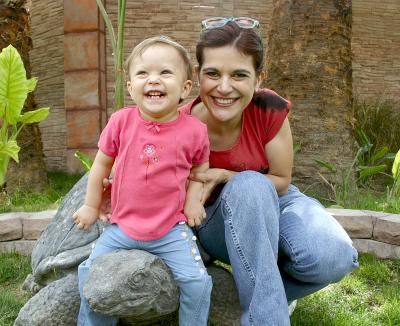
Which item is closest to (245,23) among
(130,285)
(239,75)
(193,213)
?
(239,75)

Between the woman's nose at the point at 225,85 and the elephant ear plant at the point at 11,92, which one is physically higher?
the woman's nose at the point at 225,85

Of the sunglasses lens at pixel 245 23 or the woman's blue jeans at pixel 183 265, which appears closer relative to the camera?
the woman's blue jeans at pixel 183 265

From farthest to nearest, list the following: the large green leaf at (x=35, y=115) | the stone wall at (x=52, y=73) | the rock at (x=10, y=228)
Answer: the stone wall at (x=52, y=73), the large green leaf at (x=35, y=115), the rock at (x=10, y=228)

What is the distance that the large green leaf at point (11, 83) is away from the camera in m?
3.64

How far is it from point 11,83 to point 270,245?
7.93 ft

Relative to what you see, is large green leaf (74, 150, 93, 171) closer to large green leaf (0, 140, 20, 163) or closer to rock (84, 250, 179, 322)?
large green leaf (0, 140, 20, 163)

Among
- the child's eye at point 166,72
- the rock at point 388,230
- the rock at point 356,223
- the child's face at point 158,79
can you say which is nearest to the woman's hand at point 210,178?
the child's face at point 158,79

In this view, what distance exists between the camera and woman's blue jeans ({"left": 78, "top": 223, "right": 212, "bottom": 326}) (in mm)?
1968

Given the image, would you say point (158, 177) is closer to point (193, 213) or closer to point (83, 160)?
point (193, 213)

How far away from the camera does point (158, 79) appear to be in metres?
2.00

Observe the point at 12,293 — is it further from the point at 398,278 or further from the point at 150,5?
the point at 150,5

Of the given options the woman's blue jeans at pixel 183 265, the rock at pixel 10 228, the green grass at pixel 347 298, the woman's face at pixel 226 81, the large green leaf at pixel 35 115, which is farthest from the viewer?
the large green leaf at pixel 35 115

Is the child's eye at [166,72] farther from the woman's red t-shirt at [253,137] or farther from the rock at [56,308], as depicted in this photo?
the rock at [56,308]

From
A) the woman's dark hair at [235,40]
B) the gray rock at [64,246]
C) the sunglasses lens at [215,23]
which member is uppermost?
the sunglasses lens at [215,23]
